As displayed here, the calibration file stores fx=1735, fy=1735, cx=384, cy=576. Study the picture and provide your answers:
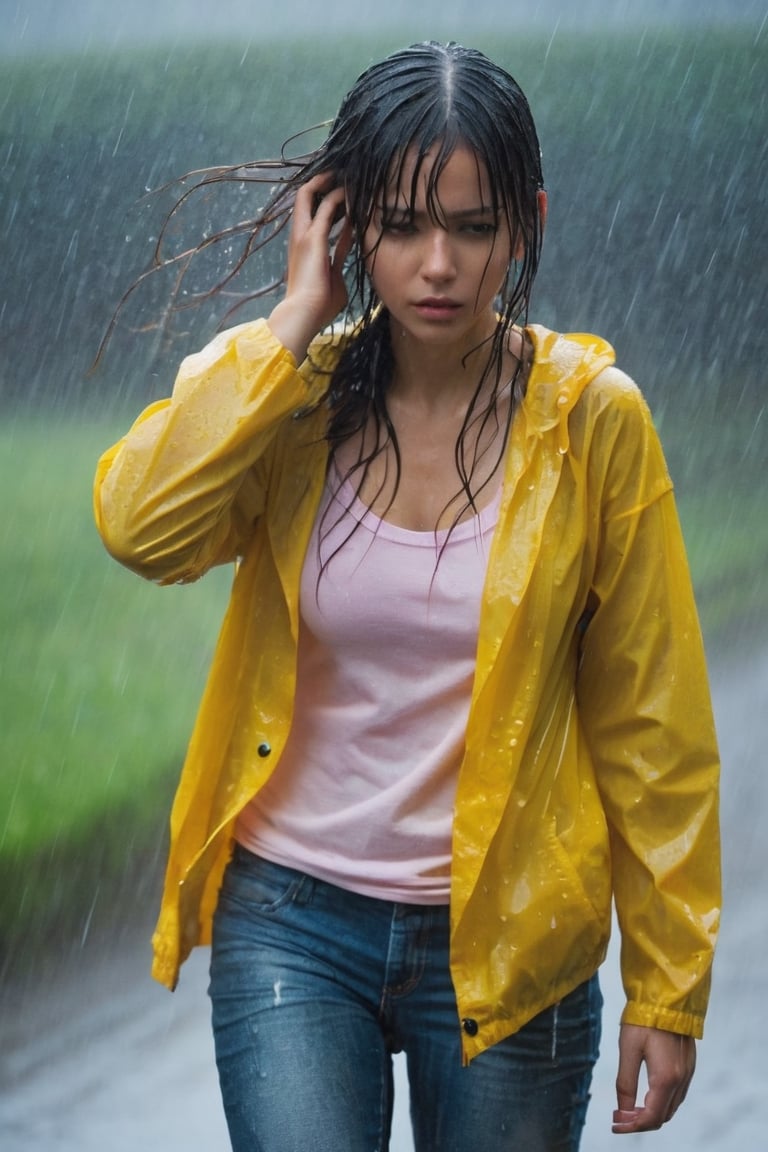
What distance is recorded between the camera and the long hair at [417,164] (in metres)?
1.83

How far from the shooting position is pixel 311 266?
199 centimetres

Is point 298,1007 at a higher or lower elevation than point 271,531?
lower

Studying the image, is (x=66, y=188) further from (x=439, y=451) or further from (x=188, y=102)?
(x=439, y=451)

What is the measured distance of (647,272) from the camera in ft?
23.7

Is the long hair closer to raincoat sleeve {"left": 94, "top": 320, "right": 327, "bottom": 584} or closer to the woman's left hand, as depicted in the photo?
raincoat sleeve {"left": 94, "top": 320, "right": 327, "bottom": 584}

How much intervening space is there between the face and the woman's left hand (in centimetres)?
82

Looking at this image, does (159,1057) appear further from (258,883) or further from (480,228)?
(480,228)

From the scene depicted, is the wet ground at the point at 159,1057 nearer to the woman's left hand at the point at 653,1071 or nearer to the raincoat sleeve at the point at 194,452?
the woman's left hand at the point at 653,1071

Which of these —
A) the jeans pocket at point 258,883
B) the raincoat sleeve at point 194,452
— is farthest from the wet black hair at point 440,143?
the jeans pocket at point 258,883

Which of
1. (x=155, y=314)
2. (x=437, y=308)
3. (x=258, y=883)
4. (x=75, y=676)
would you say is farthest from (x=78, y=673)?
(x=437, y=308)

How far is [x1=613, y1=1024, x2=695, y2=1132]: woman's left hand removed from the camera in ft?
6.41

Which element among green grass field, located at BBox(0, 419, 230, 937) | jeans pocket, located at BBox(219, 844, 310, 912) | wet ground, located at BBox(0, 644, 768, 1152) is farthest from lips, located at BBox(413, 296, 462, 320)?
green grass field, located at BBox(0, 419, 230, 937)

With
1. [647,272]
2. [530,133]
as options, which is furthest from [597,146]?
[530,133]

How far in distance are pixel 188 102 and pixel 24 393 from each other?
1220 mm
